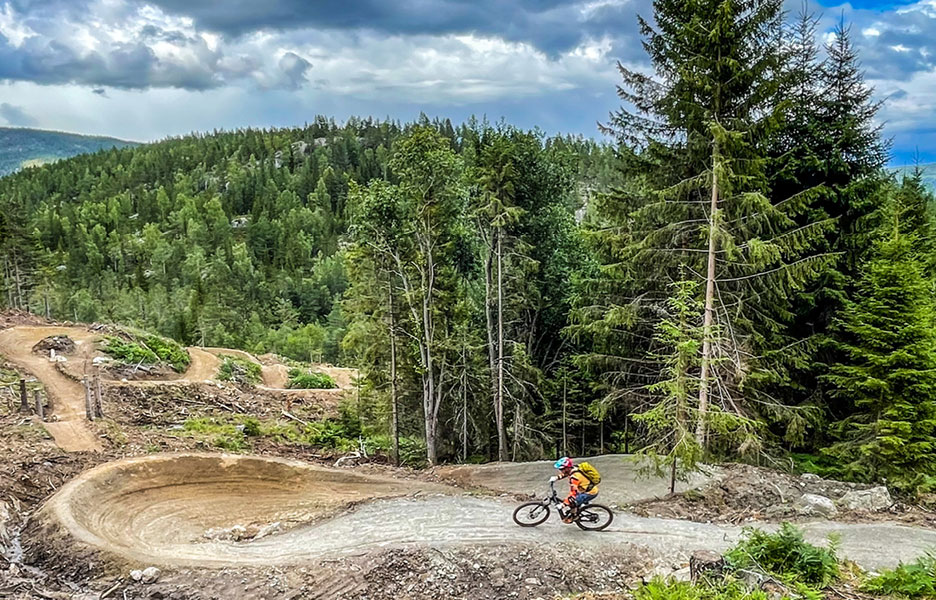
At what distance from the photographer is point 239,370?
1426 inches

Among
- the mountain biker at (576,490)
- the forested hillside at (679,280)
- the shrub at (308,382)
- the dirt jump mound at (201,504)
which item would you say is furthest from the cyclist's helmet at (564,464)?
the shrub at (308,382)

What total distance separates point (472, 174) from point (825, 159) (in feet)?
36.0

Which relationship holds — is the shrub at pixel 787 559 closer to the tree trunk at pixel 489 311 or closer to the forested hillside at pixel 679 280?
the forested hillside at pixel 679 280

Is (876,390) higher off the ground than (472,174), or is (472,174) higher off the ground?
(472,174)

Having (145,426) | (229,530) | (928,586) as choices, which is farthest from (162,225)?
(928,586)

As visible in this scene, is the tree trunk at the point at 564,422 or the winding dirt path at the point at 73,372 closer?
the winding dirt path at the point at 73,372

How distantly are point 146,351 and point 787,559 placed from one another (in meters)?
32.3

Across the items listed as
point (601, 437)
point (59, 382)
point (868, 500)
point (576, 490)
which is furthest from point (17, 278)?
point (868, 500)

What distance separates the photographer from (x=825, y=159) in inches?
696

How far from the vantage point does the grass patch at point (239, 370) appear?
34.0m

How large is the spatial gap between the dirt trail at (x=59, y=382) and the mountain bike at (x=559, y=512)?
13421 millimetres

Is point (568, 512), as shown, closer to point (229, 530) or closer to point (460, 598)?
point (460, 598)

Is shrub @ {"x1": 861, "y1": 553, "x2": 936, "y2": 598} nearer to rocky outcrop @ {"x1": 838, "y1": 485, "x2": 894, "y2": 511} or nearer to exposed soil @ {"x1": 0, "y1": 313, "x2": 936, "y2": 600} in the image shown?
exposed soil @ {"x1": 0, "y1": 313, "x2": 936, "y2": 600}

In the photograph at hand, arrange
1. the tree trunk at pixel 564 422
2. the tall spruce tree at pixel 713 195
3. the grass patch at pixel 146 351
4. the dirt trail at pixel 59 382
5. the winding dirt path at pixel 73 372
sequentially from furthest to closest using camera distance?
the grass patch at pixel 146 351 < the tree trunk at pixel 564 422 < the winding dirt path at pixel 73 372 < the dirt trail at pixel 59 382 < the tall spruce tree at pixel 713 195
